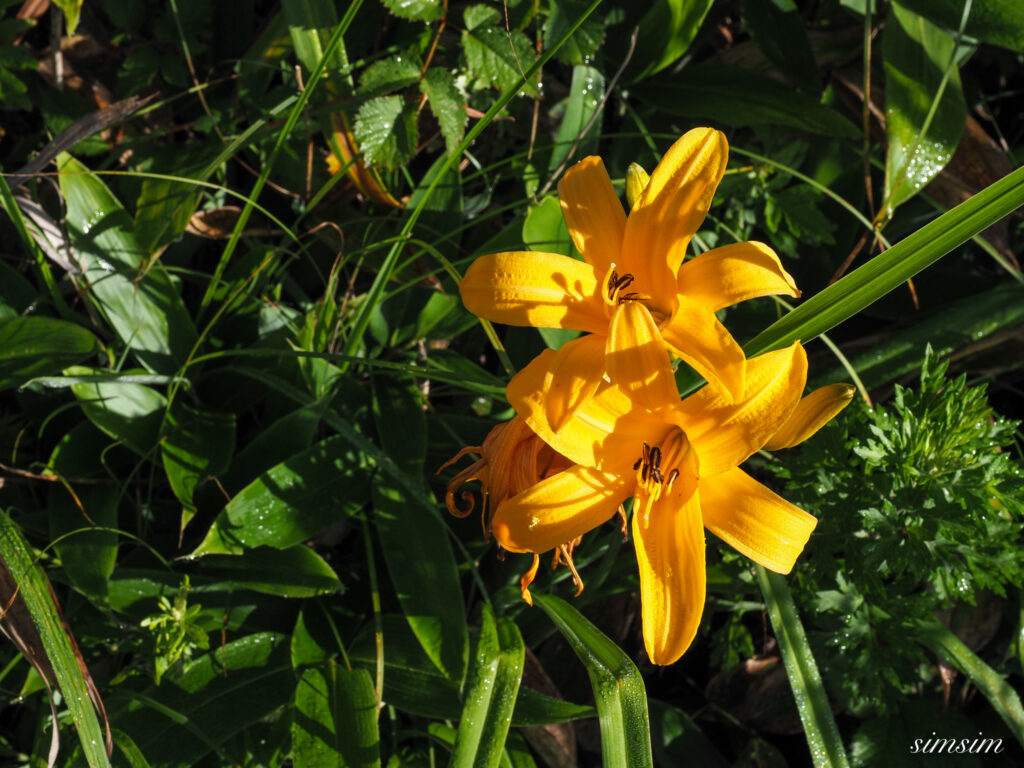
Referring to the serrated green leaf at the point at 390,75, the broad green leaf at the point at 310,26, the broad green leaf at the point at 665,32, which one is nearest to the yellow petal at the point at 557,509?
the serrated green leaf at the point at 390,75

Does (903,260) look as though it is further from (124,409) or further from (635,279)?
(124,409)

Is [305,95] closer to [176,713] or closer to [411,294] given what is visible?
[411,294]

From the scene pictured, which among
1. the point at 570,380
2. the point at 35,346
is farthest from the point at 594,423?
the point at 35,346

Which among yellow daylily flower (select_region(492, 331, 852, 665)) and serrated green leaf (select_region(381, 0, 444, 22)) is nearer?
yellow daylily flower (select_region(492, 331, 852, 665))

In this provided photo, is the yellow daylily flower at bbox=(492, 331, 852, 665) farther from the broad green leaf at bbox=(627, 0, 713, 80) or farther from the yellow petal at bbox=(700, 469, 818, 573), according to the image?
the broad green leaf at bbox=(627, 0, 713, 80)

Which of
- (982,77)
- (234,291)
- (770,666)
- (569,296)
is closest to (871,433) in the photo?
(569,296)

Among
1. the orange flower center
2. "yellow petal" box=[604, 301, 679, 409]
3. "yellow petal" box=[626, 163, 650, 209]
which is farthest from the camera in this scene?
"yellow petal" box=[626, 163, 650, 209]

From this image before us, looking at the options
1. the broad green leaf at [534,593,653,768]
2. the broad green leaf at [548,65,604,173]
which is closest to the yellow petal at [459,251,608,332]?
the broad green leaf at [534,593,653,768]
